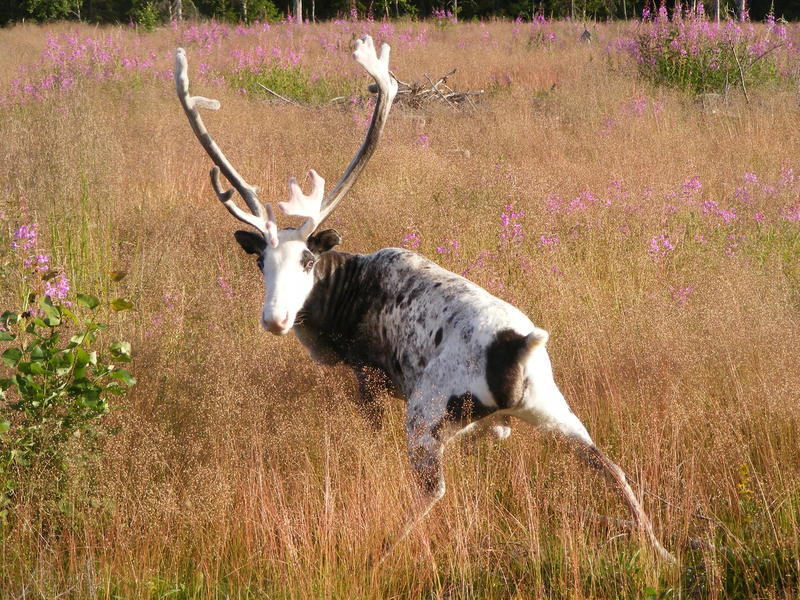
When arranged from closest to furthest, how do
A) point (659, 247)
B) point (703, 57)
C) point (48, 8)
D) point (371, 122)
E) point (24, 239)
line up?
point (371, 122) < point (24, 239) < point (659, 247) < point (703, 57) < point (48, 8)

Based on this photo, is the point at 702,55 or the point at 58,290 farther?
the point at 702,55

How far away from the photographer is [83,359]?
11.5ft

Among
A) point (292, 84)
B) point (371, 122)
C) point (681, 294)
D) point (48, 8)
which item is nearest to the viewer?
point (371, 122)

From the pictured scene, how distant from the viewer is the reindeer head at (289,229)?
151 inches

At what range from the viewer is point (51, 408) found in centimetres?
367

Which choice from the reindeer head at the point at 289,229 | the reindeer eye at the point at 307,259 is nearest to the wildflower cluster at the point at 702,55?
the reindeer head at the point at 289,229

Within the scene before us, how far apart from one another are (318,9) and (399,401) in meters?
37.3

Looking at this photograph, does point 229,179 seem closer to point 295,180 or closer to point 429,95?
point 295,180

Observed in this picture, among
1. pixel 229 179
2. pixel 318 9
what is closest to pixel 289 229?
pixel 229 179

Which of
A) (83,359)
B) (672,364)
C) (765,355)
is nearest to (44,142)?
(83,359)

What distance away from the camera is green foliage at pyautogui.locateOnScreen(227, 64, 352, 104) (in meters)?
14.6

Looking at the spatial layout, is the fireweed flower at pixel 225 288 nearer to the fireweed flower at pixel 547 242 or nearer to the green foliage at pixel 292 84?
the fireweed flower at pixel 547 242

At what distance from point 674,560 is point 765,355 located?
168cm

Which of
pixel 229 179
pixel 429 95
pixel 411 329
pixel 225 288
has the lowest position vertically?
pixel 225 288
